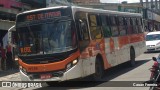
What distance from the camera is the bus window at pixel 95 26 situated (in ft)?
46.4

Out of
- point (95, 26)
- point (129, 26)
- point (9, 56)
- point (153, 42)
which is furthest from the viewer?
point (153, 42)

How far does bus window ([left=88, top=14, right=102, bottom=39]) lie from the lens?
1416 centimetres

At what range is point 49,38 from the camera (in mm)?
12742

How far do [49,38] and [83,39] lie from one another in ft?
4.04

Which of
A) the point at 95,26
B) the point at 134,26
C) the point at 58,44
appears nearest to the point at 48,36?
the point at 58,44

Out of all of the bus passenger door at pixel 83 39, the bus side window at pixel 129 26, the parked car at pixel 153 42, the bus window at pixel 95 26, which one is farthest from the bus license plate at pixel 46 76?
the parked car at pixel 153 42

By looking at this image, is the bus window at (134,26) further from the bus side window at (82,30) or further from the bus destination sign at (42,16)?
the bus destination sign at (42,16)

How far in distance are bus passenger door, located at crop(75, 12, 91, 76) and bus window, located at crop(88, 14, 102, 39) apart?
21.0 inches

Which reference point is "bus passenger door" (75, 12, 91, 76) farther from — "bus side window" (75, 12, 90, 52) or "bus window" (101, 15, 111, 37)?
"bus window" (101, 15, 111, 37)

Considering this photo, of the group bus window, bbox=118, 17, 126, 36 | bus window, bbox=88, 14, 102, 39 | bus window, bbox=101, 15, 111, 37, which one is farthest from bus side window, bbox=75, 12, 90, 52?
bus window, bbox=118, 17, 126, 36

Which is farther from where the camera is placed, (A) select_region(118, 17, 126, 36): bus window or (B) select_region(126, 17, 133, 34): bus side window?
(B) select_region(126, 17, 133, 34): bus side window

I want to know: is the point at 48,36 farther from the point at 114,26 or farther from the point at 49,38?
the point at 114,26

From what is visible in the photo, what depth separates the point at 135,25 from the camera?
846 inches

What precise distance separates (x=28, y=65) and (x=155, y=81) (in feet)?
17.8
